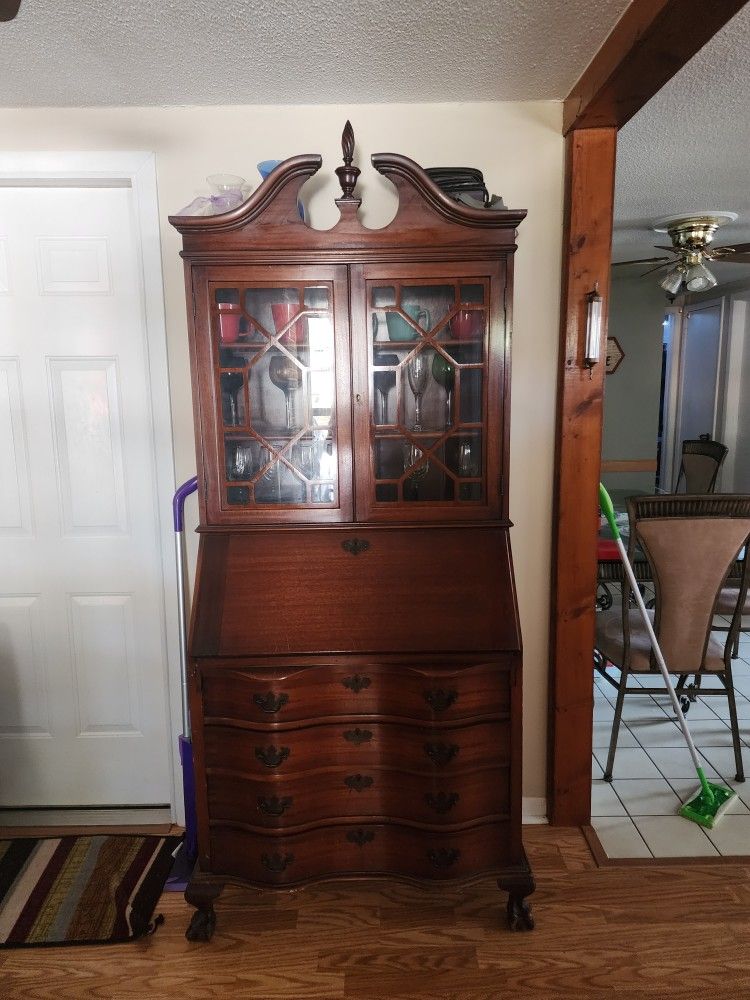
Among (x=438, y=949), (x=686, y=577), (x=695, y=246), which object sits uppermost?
(x=695, y=246)

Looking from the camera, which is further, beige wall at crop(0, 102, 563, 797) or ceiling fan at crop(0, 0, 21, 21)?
beige wall at crop(0, 102, 563, 797)

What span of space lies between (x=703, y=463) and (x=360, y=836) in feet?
12.5

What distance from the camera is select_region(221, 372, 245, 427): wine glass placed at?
173cm

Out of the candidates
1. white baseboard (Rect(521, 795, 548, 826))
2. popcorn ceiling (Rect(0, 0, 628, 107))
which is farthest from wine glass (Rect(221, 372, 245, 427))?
white baseboard (Rect(521, 795, 548, 826))

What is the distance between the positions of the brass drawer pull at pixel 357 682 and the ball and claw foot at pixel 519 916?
Result: 0.73m

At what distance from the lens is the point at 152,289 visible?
6.63 feet

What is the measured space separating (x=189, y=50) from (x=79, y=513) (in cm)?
142

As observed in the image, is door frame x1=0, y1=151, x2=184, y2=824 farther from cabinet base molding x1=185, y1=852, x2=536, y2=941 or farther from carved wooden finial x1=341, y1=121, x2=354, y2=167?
carved wooden finial x1=341, y1=121, x2=354, y2=167

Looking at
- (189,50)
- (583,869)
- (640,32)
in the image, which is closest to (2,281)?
(189,50)

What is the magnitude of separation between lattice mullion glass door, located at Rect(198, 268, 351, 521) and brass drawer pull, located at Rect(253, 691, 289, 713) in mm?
467

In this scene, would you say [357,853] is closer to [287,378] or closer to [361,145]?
[287,378]

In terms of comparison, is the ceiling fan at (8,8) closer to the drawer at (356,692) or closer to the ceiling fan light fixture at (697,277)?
the drawer at (356,692)

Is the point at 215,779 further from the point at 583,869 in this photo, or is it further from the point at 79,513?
the point at 583,869

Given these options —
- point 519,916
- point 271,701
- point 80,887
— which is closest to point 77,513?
point 271,701
